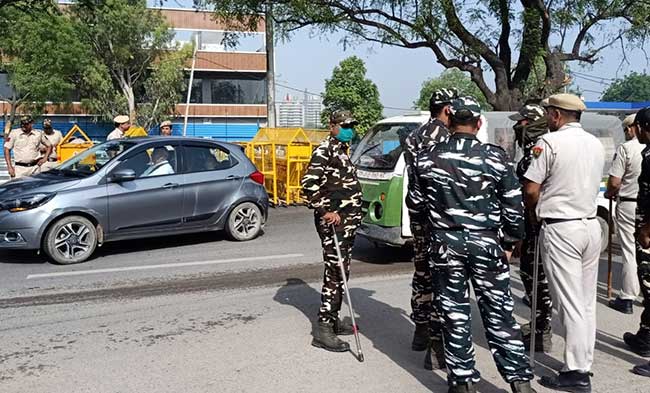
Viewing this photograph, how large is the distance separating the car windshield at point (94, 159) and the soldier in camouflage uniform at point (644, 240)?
6.81 metres

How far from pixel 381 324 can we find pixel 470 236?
2.24m

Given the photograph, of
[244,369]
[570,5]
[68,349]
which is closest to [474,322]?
[244,369]

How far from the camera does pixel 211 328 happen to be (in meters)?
5.84

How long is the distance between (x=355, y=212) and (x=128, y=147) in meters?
5.03

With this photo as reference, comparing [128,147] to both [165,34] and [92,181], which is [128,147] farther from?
[165,34]

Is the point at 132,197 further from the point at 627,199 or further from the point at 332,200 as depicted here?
the point at 627,199

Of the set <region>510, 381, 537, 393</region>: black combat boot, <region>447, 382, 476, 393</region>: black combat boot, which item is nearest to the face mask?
<region>447, 382, 476, 393</region>: black combat boot

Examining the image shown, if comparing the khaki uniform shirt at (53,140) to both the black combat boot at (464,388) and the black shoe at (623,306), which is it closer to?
the black shoe at (623,306)

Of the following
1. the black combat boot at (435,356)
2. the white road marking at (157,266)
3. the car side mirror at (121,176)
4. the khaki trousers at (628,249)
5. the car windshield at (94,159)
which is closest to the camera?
the black combat boot at (435,356)

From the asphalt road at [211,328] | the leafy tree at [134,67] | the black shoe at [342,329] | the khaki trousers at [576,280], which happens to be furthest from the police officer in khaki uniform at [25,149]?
the leafy tree at [134,67]

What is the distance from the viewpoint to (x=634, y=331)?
577 cm

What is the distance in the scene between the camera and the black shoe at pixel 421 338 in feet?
16.7

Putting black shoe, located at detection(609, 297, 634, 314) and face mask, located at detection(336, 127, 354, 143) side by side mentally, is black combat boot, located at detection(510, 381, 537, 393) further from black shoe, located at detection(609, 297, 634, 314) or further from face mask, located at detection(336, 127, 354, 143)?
black shoe, located at detection(609, 297, 634, 314)

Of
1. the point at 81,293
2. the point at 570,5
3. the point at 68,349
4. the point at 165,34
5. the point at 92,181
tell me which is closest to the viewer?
the point at 68,349
